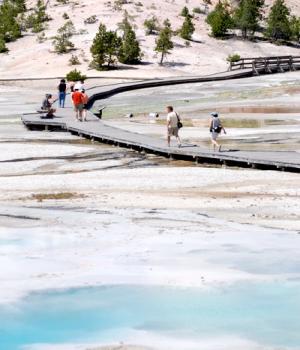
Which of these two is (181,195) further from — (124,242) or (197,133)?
(197,133)

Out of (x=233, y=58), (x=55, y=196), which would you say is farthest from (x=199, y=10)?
(x=55, y=196)

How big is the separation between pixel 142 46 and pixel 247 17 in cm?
1206

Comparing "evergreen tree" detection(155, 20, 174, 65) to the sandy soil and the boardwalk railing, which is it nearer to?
the sandy soil

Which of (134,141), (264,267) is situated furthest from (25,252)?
(134,141)

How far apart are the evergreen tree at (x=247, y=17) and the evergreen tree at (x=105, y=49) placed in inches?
606

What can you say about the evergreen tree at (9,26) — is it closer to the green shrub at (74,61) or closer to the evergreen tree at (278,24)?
the green shrub at (74,61)

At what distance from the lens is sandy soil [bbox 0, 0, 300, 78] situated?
6103cm

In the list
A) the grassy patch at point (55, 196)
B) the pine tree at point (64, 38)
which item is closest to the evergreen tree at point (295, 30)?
the pine tree at point (64, 38)

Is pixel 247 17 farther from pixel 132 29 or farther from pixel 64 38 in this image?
pixel 64 38

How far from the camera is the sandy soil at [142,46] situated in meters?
61.0

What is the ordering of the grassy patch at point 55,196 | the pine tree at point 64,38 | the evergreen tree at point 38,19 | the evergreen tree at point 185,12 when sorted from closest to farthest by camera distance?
the grassy patch at point 55,196, the pine tree at point 64,38, the evergreen tree at point 38,19, the evergreen tree at point 185,12

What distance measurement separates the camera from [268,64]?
59.7m

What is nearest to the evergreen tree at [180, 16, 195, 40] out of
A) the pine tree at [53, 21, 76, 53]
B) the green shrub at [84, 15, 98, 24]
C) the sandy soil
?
the sandy soil

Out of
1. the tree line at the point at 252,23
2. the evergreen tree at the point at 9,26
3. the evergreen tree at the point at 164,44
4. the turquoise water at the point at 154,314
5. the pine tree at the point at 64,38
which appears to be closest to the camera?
the turquoise water at the point at 154,314
